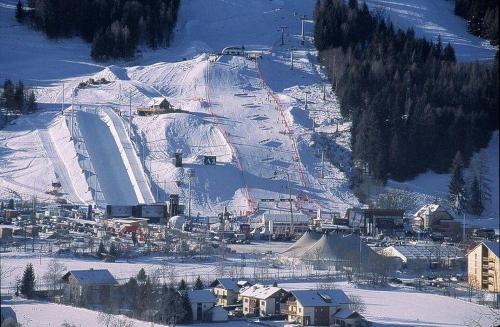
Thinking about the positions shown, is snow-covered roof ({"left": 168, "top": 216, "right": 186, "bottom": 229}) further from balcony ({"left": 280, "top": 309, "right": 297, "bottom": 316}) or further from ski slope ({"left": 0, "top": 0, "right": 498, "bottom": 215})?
balcony ({"left": 280, "top": 309, "right": 297, "bottom": 316})

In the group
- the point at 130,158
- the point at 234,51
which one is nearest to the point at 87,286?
the point at 130,158

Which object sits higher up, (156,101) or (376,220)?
(156,101)

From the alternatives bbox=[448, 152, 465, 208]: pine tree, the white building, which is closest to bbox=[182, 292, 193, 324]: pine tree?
the white building

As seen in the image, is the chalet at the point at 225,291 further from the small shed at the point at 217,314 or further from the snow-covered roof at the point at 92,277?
the snow-covered roof at the point at 92,277

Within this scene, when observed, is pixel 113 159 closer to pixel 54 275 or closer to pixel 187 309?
pixel 54 275

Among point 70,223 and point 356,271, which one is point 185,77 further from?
point 356,271

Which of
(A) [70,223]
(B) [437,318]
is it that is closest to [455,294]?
(B) [437,318]
